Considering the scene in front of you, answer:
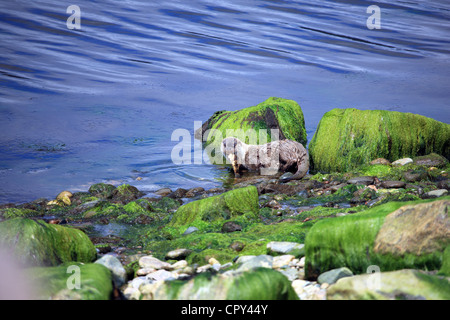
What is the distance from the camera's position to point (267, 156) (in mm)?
10500

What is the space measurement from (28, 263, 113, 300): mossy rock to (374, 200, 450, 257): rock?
2252mm

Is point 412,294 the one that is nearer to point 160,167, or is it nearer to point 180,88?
point 160,167

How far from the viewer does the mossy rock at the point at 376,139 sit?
955 cm

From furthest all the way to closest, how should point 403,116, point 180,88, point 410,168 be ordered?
point 180,88 < point 403,116 < point 410,168

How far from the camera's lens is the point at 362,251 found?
4094mm

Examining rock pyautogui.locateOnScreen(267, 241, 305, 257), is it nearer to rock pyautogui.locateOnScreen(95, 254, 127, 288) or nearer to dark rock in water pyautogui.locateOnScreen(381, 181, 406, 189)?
rock pyautogui.locateOnScreen(95, 254, 127, 288)

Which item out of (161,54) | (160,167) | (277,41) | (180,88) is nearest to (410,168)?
(160,167)

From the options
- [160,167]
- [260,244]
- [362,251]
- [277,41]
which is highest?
[277,41]

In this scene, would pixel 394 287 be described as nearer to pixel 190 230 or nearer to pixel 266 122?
pixel 190 230

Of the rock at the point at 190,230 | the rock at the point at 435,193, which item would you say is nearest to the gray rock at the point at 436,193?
the rock at the point at 435,193

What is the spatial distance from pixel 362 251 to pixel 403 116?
636 centimetres

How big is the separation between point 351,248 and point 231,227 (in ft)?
7.29

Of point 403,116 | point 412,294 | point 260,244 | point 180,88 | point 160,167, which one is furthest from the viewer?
point 180,88
